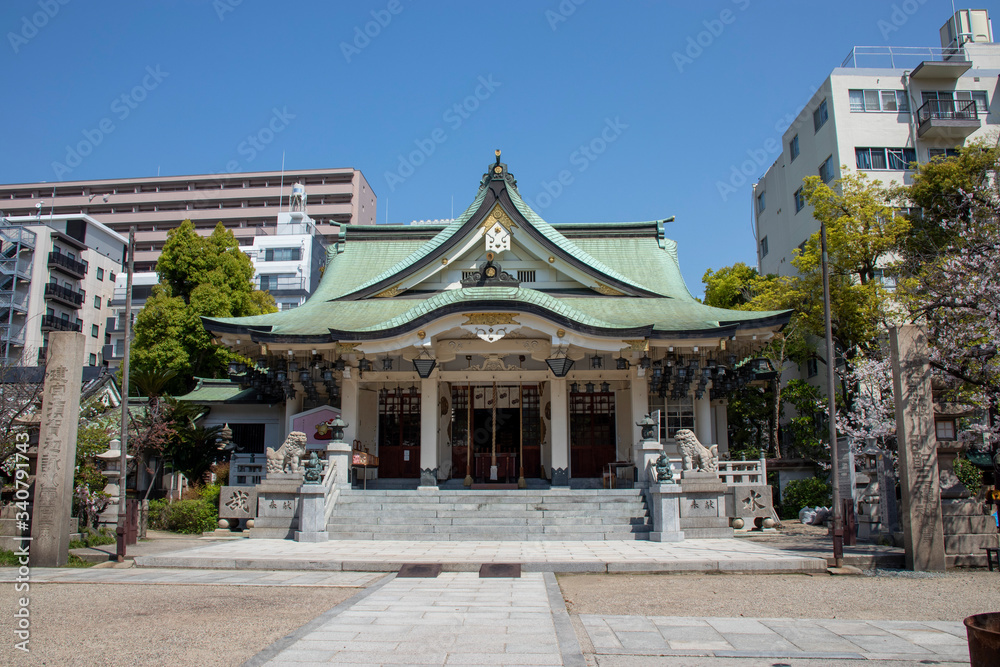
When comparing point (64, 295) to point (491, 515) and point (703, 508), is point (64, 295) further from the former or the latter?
point (703, 508)

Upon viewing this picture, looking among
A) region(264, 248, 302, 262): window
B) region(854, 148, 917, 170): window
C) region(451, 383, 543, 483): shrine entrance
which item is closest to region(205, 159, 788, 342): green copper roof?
region(451, 383, 543, 483): shrine entrance

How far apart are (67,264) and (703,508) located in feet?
162

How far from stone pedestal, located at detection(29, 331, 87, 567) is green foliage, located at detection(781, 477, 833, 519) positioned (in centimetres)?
1914

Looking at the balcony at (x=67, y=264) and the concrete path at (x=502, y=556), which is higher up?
the balcony at (x=67, y=264)

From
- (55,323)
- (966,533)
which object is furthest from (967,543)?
(55,323)

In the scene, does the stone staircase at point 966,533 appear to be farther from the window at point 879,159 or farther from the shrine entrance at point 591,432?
the window at point 879,159

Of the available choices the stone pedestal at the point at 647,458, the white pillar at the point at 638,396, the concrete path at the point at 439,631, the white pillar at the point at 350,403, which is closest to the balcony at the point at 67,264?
the white pillar at the point at 350,403

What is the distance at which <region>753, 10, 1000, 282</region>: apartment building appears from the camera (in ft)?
102

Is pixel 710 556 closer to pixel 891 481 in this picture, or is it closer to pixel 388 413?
pixel 891 481

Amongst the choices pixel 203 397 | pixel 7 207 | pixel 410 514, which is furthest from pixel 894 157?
pixel 7 207

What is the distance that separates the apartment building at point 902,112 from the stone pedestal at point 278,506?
24.5m

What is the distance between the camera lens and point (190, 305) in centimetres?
2911

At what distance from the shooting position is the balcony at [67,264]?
4788cm

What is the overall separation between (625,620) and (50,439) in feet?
34.2
